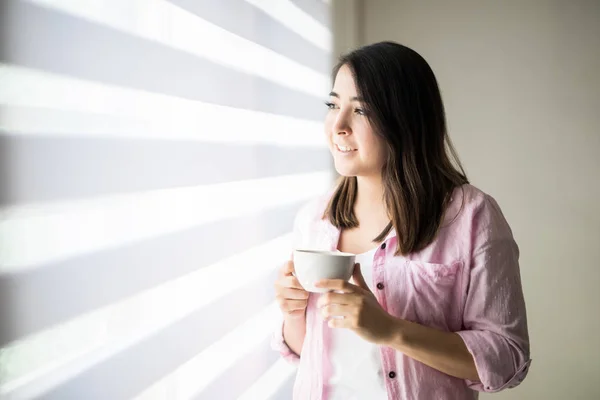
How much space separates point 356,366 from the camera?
1042 mm

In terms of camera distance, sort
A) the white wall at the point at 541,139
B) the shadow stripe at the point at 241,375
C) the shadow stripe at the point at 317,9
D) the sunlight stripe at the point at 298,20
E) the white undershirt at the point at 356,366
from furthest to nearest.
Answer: the white wall at the point at 541,139 → the shadow stripe at the point at 317,9 → the sunlight stripe at the point at 298,20 → the shadow stripe at the point at 241,375 → the white undershirt at the point at 356,366

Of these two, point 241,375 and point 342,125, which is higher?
point 342,125

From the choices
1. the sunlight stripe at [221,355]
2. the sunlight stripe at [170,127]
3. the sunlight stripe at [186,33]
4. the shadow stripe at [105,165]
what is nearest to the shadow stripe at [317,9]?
the sunlight stripe at [186,33]

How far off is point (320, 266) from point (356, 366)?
301mm

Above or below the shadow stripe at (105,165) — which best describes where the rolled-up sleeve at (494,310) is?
below

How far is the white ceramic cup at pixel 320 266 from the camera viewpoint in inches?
33.1

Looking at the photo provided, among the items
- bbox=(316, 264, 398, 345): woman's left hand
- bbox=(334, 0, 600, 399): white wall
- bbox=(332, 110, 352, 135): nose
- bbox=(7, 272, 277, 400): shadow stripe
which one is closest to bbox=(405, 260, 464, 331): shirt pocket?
bbox=(316, 264, 398, 345): woman's left hand

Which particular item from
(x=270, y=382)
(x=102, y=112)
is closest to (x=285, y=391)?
(x=270, y=382)

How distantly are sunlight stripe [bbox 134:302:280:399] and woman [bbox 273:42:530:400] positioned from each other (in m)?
0.14

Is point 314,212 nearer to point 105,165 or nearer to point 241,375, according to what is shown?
point 241,375

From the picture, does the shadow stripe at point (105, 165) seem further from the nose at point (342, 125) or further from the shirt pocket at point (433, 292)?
the shirt pocket at point (433, 292)

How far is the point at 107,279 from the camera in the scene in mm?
780

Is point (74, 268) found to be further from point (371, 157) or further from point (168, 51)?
point (371, 157)

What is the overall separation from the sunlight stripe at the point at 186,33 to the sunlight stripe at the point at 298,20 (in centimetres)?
10
